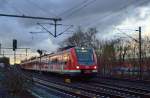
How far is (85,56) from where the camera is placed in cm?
3778

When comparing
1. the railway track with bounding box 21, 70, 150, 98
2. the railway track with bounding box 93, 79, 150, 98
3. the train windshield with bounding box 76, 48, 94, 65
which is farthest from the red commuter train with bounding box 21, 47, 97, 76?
the railway track with bounding box 21, 70, 150, 98

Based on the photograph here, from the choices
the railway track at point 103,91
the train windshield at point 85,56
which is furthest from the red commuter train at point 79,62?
the railway track at point 103,91

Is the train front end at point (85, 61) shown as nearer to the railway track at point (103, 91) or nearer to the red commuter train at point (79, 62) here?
the red commuter train at point (79, 62)

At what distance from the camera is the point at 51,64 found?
4906 centimetres

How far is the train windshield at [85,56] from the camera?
37188mm

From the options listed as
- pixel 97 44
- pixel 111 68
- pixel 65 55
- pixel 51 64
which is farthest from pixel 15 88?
pixel 97 44

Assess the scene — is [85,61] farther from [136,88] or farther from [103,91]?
[103,91]

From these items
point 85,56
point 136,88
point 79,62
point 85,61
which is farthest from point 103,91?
point 85,56

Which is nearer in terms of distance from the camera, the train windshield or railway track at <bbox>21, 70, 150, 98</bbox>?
railway track at <bbox>21, 70, 150, 98</bbox>

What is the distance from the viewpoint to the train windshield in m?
37.2

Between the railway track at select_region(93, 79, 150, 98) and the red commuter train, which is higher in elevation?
the red commuter train

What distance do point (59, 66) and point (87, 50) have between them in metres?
5.25

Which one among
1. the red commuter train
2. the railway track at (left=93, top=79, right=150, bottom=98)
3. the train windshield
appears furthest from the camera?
the train windshield

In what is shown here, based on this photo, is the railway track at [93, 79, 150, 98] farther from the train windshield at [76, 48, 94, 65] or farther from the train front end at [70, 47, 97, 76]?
the train windshield at [76, 48, 94, 65]
